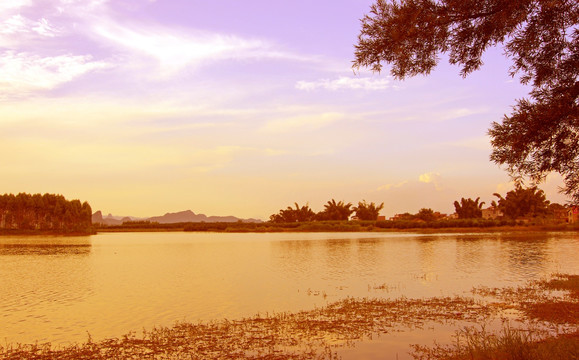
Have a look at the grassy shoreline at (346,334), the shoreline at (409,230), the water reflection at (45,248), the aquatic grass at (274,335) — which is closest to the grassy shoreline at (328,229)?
the shoreline at (409,230)

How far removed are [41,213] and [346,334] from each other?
14177 cm

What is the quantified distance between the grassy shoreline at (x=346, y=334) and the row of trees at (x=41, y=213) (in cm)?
13120

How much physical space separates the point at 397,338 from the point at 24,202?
140579mm

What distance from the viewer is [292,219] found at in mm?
179500

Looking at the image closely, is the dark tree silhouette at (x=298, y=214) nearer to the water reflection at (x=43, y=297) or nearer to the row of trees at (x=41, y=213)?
the row of trees at (x=41, y=213)

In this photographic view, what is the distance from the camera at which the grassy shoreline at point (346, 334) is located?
12.6 m

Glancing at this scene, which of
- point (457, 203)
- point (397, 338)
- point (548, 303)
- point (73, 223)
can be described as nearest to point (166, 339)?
point (397, 338)

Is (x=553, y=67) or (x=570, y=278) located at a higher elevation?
(x=553, y=67)

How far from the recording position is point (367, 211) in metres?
171

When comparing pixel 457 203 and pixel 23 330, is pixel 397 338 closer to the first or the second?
pixel 23 330

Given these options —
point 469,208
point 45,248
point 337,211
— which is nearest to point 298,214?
point 337,211

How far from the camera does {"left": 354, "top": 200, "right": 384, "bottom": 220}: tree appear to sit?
6722 inches

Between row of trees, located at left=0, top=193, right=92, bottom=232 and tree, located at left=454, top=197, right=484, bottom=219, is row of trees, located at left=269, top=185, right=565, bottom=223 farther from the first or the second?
row of trees, located at left=0, top=193, right=92, bottom=232

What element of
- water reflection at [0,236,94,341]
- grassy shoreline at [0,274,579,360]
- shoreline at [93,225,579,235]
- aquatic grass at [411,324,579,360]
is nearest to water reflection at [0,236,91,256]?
water reflection at [0,236,94,341]
